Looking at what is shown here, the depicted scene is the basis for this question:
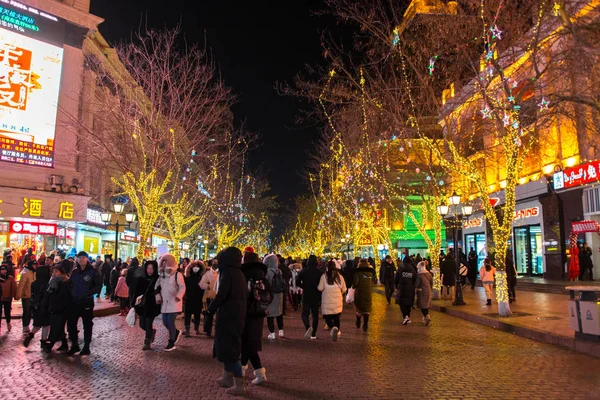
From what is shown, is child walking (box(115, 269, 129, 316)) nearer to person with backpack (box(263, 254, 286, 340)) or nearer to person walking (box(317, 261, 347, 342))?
person with backpack (box(263, 254, 286, 340))

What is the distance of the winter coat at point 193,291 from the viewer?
11695 millimetres

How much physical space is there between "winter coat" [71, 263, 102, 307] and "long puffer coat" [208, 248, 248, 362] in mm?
3709

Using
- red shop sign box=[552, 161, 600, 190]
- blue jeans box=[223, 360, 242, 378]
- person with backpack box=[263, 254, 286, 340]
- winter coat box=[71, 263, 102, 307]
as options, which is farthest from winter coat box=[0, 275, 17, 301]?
red shop sign box=[552, 161, 600, 190]

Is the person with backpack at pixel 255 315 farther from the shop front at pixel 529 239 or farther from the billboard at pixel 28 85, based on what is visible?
the shop front at pixel 529 239

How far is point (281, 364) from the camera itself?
8102 millimetres

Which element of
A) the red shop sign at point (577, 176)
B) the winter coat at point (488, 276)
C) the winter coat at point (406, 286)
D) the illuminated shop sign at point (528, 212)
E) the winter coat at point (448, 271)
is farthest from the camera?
the illuminated shop sign at point (528, 212)

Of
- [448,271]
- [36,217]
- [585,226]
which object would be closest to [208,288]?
[448,271]

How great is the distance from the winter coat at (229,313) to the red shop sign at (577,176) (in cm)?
2027

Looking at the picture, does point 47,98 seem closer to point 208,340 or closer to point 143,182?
point 143,182

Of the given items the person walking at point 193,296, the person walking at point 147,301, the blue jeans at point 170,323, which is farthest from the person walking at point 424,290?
the person walking at point 147,301

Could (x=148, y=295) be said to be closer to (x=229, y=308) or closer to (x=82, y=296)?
(x=82, y=296)

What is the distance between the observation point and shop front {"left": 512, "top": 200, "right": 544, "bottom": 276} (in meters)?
28.3

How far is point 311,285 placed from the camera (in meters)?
11.0

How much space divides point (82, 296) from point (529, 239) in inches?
1073
